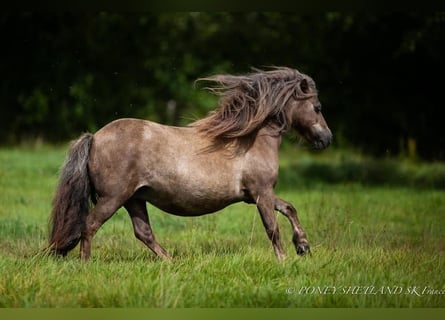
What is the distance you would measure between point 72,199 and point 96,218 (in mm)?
249

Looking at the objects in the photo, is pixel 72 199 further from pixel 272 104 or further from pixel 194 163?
pixel 272 104

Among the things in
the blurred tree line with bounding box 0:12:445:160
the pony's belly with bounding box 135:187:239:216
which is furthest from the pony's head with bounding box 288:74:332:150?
the blurred tree line with bounding box 0:12:445:160

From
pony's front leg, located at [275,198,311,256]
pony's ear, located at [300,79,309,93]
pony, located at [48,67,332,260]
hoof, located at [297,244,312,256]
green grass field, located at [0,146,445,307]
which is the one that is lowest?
green grass field, located at [0,146,445,307]

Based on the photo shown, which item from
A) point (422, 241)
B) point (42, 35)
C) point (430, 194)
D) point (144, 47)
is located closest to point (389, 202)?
point (430, 194)

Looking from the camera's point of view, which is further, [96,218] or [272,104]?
[272,104]

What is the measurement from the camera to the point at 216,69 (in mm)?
12523

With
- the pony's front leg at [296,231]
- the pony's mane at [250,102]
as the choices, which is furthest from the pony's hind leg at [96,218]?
the pony's front leg at [296,231]

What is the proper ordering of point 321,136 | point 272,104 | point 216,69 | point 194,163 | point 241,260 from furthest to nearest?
1. point 216,69
2. point 321,136
3. point 272,104
4. point 194,163
5. point 241,260

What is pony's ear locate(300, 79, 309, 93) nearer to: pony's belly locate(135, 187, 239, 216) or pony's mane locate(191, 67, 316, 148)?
pony's mane locate(191, 67, 316, 148)

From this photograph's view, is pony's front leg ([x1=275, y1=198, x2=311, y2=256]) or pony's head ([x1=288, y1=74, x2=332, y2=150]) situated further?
pony's head ([x1=288, y1=74, x2=332, y2=150])

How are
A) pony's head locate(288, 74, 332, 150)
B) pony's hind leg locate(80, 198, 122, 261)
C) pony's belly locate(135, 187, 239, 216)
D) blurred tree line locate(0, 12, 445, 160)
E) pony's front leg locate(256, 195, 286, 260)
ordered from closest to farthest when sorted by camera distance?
pony's hind leg locate(80, 198, 122, 261) → pony's belly locate(135, 187, 239, 216) → pony's front leg locate(256, 195, 286, 260) → pony's head locate(288, 74, 332, 150) → blurred tree line locate(0, 12, 445, 160)

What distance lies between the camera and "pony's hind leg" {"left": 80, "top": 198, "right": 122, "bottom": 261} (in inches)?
235

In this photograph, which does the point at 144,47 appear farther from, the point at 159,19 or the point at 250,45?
the point at 250,45

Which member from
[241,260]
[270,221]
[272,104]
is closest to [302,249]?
[270,221]
